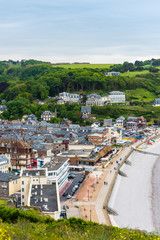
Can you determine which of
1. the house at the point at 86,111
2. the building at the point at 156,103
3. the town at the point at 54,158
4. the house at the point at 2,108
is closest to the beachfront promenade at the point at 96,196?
the town at the point at 54,158

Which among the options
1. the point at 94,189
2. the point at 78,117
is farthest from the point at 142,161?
the point at 78,117

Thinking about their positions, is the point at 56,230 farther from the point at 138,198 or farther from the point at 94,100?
the point at 94,100

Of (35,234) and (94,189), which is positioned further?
(94,189)

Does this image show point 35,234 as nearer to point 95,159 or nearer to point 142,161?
point 95,159

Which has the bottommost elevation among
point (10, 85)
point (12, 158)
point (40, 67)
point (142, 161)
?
point (142, 161)

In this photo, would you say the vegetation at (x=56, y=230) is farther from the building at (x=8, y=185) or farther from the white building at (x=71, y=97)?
the white building at (x=71, y=97)

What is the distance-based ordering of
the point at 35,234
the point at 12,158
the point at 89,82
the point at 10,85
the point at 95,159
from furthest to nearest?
the point at 10,85 → the point at 89,82 → the point at 95,159 → the point at 12,158 → the point at 35,234

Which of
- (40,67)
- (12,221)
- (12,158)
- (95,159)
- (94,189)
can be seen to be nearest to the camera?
(12,221)
